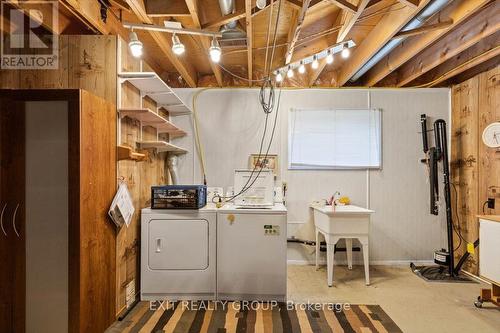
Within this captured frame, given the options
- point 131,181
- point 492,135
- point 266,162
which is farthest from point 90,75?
point 492,135

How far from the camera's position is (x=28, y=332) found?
186 cm

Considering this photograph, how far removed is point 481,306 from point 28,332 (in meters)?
3.79

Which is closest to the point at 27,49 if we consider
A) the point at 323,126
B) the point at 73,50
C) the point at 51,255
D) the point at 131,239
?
the point at 73,50

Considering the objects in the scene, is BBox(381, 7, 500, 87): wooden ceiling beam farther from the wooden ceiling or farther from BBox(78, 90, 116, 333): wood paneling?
BBox(78, 90, 116, 333): wood paneling

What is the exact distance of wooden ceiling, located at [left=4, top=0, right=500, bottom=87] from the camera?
6.84 ft

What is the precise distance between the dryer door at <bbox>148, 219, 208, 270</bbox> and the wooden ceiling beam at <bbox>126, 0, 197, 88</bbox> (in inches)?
68.2

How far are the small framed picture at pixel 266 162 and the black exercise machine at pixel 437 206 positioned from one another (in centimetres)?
194

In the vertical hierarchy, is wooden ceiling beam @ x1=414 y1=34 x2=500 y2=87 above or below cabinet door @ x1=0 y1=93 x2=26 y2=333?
above

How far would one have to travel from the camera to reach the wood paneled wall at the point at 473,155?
2916 millimetres

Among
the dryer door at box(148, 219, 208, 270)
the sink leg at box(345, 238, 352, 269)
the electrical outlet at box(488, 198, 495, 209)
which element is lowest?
the sink leg at box(345, 238, 352, 269)

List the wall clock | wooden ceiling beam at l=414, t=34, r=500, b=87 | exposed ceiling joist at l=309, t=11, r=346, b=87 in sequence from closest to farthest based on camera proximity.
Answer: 1. exposed ceiling joist at l=309, t=11, r=346, b=87
2. wooden ceiling beam at l=414, t=34, r=500, b=87
3. the wall clock

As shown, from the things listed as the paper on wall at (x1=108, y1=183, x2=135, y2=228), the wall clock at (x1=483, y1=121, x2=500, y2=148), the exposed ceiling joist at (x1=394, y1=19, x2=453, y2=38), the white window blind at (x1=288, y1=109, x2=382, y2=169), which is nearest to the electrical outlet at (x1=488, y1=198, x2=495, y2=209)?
the wall clock at (x1=483, y1=121, x2=500, y2=148)

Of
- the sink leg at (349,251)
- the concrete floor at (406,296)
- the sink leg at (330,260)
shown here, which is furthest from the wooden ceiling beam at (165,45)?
the sink leg at (349,251)

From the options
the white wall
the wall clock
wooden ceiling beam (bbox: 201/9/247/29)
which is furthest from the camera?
the white wall
